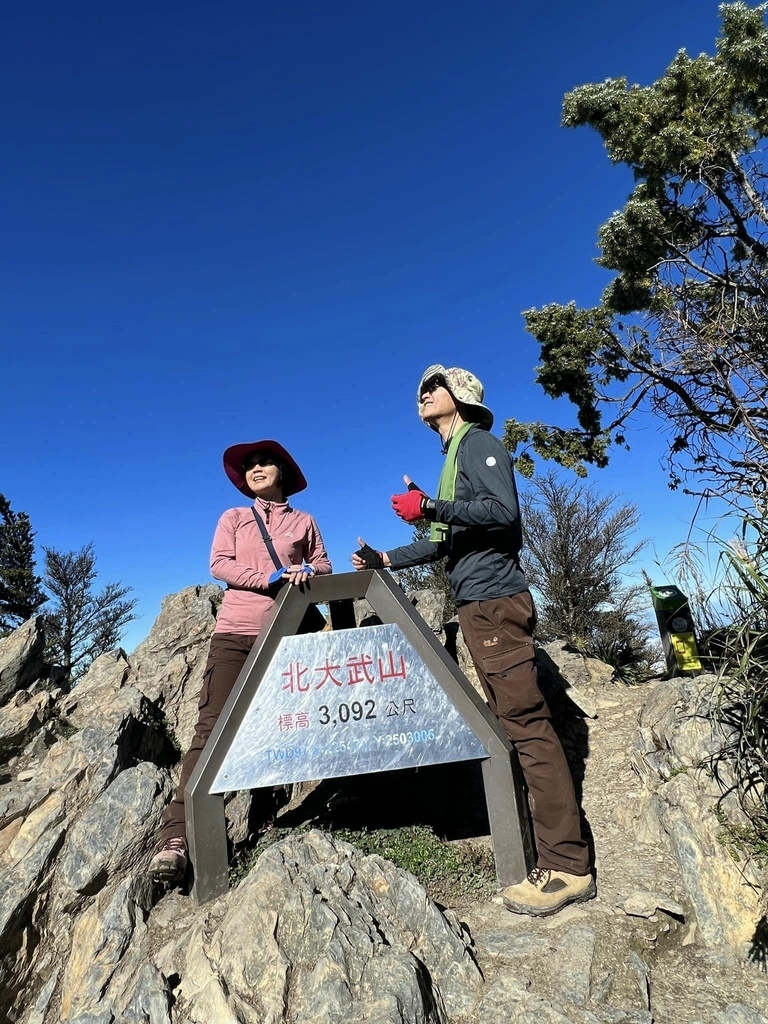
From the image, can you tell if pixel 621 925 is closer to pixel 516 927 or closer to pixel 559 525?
pixel 516 927

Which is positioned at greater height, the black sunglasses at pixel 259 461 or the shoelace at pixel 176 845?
the black sunglasses at pixel 259 461

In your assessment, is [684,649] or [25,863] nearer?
[25,863]

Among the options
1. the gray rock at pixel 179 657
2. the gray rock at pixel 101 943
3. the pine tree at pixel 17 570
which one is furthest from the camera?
the pine tree at pixel 17 570

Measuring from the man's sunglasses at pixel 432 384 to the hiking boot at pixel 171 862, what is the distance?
10.1 feet

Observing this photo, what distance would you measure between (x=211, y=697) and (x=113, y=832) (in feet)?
3.11

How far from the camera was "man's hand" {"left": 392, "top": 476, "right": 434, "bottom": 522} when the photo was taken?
10.7 ft

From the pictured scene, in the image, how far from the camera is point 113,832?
3518 millimetres

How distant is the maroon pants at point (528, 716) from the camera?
312cm

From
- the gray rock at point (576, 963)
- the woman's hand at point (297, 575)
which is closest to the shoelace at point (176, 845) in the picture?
the woman's hand at point (297, 575)

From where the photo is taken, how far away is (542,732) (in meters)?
3.23

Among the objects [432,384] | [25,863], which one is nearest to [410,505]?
[432,384]

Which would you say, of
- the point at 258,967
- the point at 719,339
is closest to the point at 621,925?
the point at 258,967

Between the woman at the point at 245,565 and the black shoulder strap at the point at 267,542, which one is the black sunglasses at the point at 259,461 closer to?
the woman at the point at 245,565

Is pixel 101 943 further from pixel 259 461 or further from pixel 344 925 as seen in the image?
pixel 259 461
